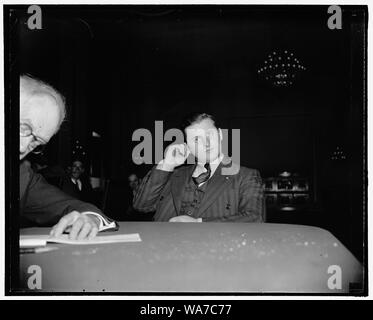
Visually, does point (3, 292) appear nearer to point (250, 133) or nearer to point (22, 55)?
point (22, 55)

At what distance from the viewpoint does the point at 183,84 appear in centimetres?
216

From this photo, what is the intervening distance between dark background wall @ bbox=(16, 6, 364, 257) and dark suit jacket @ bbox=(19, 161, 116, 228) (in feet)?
0.44

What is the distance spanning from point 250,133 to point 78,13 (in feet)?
3.22

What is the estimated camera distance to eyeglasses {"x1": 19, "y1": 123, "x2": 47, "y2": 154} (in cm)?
214

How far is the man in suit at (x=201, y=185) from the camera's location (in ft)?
7.07

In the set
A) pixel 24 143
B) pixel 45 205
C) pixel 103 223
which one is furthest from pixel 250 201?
pixel 24 143

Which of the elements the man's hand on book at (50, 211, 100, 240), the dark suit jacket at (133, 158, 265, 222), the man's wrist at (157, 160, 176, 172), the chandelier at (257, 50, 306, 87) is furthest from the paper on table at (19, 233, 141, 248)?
the chandelier at (257, 50, 306, 87)

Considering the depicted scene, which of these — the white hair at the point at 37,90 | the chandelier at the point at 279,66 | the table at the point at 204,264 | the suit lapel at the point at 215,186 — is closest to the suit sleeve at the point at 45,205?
the table at the point at 204,264

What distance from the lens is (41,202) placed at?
7.07ft

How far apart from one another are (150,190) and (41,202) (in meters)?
0.52

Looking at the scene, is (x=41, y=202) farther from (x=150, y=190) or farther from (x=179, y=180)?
(x=179, y=180)

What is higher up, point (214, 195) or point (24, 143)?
point (24, 143)

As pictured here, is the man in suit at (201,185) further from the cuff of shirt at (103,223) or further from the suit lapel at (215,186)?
the cuff of shirt at (103,223)
